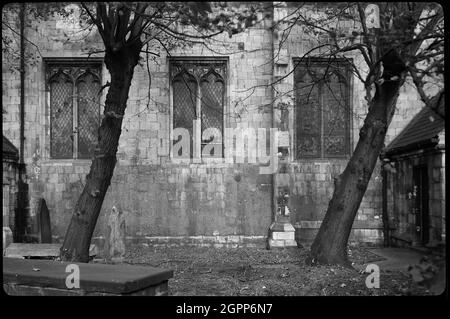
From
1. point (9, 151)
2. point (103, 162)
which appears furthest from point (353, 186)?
point (9, 151)

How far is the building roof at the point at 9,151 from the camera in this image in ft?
38.1

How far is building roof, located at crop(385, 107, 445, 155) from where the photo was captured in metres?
10.4

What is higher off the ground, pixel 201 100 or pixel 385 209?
pixel 201 100

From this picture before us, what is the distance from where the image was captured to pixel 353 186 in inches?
313

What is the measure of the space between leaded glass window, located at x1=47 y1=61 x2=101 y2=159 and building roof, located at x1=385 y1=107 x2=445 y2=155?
27.0 ft

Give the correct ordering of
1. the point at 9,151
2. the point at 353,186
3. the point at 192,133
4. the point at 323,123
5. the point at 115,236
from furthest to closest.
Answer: the point at 323,123 < the point at 192,133 < the point at 9,151 < the point at 115,236 < the point at 353,186

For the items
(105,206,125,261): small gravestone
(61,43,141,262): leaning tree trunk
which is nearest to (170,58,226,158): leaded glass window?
(105,206,125,261): small gravestone

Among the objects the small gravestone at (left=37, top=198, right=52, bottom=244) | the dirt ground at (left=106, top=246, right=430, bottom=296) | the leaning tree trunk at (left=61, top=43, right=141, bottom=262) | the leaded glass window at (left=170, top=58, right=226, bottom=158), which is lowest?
the dirt ground at (left=106, top=246, right=430, bottom=296)

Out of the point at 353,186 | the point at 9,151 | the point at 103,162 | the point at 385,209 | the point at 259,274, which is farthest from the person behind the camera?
the point at 385,209

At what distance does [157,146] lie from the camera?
41.4 feet

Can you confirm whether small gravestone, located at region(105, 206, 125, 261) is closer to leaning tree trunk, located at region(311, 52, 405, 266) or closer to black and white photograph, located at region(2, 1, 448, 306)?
black and white photograph, located at region(2, 1, 448, 306)

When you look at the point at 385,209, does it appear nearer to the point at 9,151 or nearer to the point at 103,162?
the point at 103,162

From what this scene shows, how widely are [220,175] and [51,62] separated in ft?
18.7

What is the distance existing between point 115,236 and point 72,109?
15.4 ft
